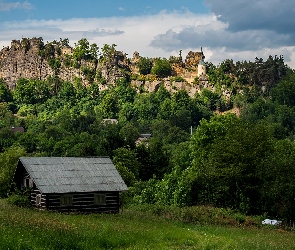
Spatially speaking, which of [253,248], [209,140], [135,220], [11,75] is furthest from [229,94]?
[253,248]

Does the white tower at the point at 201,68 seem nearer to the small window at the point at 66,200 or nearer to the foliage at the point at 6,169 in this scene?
the foliage at the point at 6,169

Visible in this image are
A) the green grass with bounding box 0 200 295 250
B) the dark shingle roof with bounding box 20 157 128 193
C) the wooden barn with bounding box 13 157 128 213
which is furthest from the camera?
the wooden barn with bounding box 13 157 128 213

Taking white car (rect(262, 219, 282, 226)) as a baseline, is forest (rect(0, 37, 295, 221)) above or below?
above

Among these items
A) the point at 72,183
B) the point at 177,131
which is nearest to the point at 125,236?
the point at 72,183

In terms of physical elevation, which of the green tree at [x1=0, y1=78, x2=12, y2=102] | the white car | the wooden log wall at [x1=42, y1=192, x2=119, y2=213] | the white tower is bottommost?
the white car

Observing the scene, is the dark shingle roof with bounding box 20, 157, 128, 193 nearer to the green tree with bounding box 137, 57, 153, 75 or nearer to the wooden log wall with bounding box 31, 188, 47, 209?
the wooden log wall with bounding box 31, 188, 47, 209

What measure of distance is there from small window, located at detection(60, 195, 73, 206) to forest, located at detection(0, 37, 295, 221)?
1113cm

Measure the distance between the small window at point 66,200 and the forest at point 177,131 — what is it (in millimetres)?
11132

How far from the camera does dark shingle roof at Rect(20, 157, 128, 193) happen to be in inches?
1442

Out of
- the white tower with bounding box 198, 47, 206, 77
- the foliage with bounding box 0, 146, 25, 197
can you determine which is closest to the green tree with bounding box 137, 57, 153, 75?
the white tower with bounding box 198, 47, 206, 77

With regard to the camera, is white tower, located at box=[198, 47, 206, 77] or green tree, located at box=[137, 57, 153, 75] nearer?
white tower, located at box=[198, 47, 206, 77]

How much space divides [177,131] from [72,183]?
2716 inches

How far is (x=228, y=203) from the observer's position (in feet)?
157

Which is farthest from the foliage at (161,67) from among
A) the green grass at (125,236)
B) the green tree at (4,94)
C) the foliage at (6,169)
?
the green grass at (125,236)
